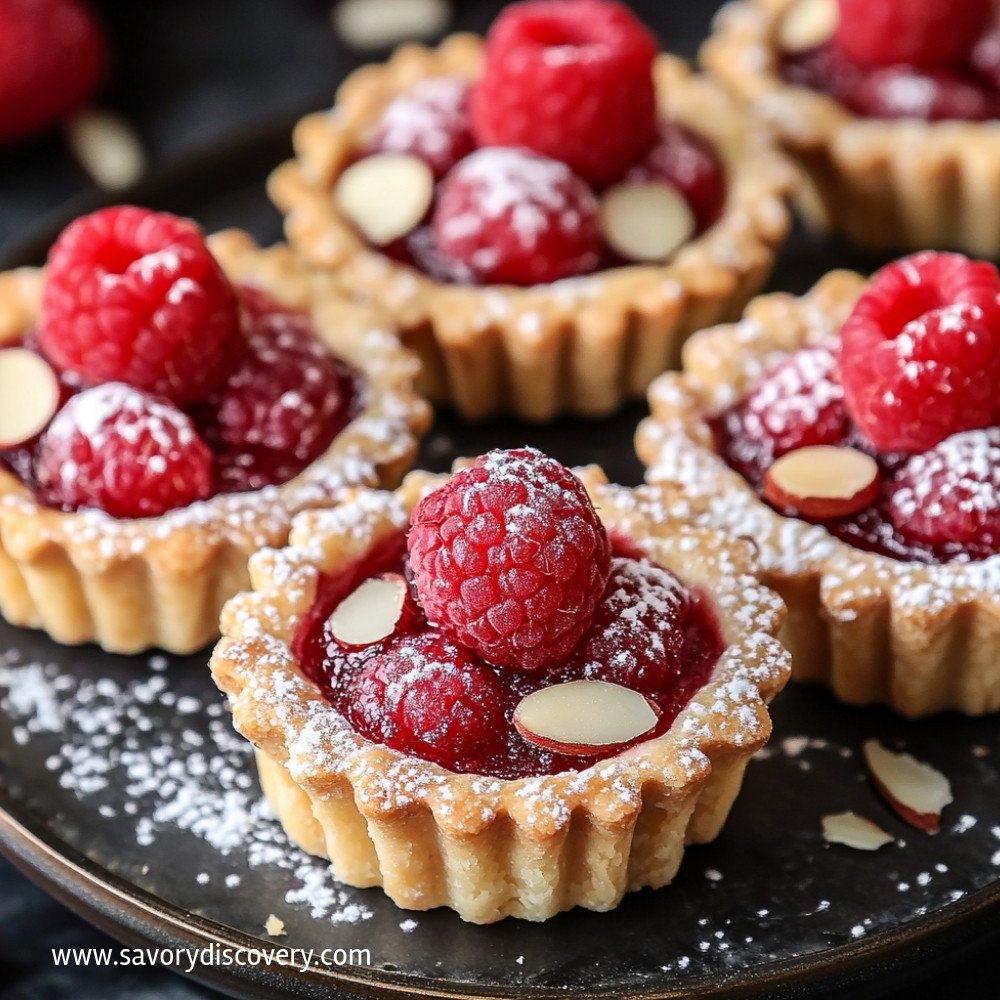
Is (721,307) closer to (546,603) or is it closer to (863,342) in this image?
(863,342)

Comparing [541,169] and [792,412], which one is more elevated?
[541,169]

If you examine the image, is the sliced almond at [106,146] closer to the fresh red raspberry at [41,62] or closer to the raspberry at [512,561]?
the fresh red raspberry at [41,62]

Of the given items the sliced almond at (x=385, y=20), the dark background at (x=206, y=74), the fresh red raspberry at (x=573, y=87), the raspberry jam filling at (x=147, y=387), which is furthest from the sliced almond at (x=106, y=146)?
the raspberry jam filling at (x=147, y=387)

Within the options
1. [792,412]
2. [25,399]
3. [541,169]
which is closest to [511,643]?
[792,412]

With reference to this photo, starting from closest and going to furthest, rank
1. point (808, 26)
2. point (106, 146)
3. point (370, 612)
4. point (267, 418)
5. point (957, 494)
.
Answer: point (370, 612) < point (957, 494) < point (267, 418) < point (808, 26) < point (106, 146)

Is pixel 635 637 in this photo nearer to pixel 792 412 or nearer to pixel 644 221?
pixel 792 412

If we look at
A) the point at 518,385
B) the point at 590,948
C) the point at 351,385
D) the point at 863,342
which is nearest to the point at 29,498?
the point at 351,385
